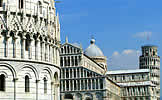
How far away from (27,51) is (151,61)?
110 m

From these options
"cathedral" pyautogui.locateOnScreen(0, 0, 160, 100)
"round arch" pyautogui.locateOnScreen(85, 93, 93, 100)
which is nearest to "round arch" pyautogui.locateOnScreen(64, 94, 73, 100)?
"round arch" pyautogui.locateOnScreen(85, 93, 93, 100)

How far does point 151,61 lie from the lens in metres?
150

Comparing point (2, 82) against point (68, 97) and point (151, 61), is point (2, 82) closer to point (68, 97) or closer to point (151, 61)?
point (68, 97)

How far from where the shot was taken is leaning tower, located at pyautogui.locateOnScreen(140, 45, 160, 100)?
149 meters

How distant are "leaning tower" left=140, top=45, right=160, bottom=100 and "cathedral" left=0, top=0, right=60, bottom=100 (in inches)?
4096

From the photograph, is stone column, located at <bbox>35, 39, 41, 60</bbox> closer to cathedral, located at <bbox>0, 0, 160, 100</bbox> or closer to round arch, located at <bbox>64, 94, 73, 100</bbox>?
cathedral, located at <bbox>0, 0, 160, 100</bbox>

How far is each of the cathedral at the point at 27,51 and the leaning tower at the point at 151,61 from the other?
104 m

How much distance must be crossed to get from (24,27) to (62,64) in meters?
57.8

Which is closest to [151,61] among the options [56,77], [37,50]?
[56,77]

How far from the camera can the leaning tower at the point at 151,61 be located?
490 feet

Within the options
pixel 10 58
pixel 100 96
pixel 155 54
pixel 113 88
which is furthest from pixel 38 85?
pixel 155 54

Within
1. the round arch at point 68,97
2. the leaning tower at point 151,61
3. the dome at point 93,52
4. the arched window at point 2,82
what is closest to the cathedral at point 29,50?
the arched window at point 2,82

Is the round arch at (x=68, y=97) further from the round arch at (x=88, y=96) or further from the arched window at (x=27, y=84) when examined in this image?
the arched window at (x=27, y=84)

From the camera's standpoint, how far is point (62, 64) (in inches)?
4048
